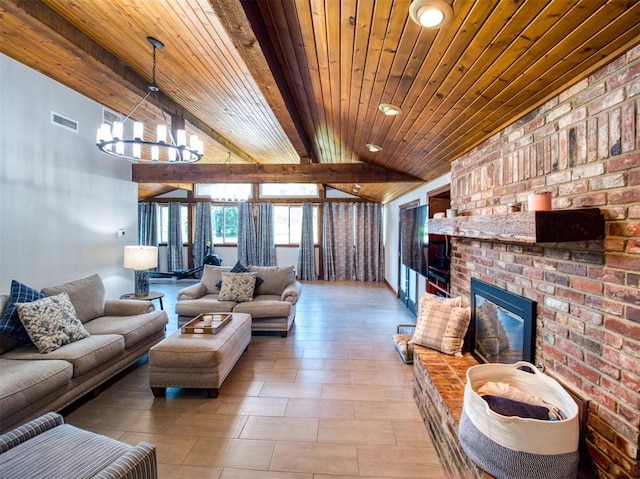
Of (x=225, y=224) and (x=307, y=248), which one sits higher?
(x=225, y=224)

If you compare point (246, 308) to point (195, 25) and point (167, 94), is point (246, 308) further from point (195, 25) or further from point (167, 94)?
point (195, 25)

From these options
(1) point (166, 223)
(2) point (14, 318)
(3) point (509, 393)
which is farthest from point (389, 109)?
(1) point (166, 223)

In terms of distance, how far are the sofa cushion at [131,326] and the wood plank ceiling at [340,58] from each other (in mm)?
2403

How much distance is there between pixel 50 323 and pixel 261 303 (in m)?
2.08

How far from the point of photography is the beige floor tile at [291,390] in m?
2.58

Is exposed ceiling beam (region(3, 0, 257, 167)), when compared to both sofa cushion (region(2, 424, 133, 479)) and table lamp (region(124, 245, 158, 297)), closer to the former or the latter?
table lamp (region(124, 245, 158, 297))

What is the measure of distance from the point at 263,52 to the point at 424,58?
895mm

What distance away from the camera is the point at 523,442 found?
4.11ft

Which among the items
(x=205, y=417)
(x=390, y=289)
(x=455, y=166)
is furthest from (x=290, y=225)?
(x=205, y=417)

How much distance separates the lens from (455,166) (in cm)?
304

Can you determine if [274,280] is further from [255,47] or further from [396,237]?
[255,47]

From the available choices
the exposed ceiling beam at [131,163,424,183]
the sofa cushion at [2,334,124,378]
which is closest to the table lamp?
the exposed ceiling beam at [131,163,424,183]

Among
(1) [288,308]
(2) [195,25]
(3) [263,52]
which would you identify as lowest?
(1) [288,308]

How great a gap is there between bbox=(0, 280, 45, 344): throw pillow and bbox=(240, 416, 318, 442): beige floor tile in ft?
6.40
